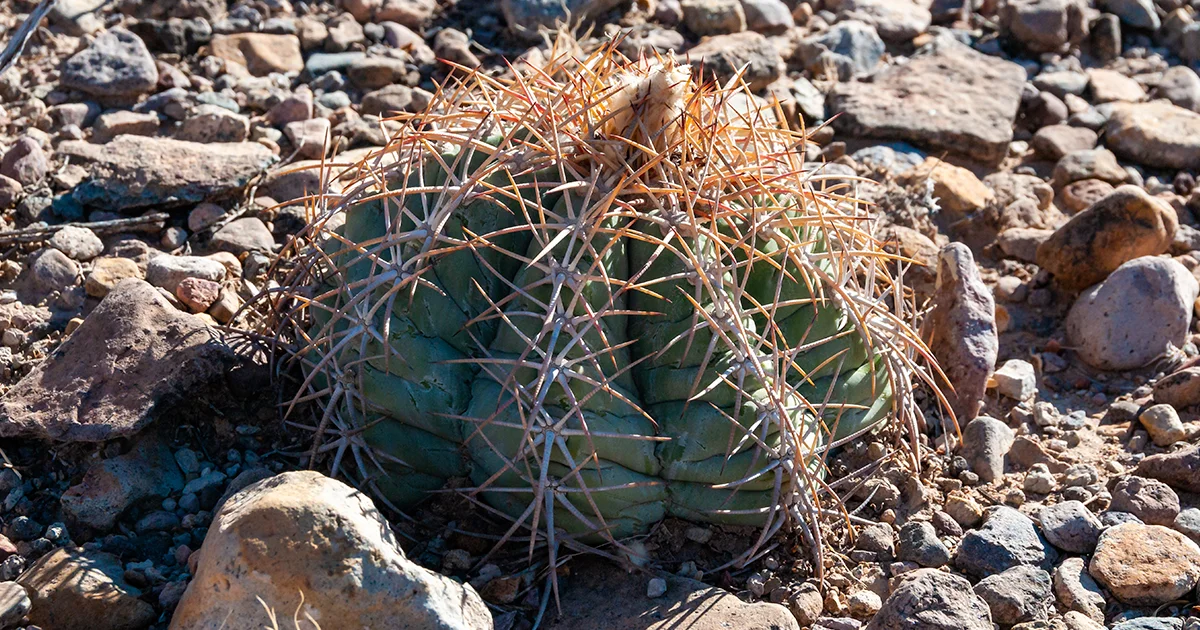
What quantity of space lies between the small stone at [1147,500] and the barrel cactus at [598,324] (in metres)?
0.87

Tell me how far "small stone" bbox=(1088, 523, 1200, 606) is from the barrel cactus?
77cm

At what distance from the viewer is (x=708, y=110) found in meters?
2.96

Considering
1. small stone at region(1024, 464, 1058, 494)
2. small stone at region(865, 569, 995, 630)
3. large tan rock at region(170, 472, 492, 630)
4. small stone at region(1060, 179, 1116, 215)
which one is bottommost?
small stone at region(1060, 179, 1116, 215)

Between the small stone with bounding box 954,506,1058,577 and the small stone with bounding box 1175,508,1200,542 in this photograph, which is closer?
the small stone with bounding box 954,506,1058,577

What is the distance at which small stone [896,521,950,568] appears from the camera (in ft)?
10.4

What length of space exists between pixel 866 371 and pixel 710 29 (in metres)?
3.33

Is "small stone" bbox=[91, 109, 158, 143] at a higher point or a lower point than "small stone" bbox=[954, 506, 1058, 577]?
higher

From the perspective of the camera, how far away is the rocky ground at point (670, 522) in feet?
9.43

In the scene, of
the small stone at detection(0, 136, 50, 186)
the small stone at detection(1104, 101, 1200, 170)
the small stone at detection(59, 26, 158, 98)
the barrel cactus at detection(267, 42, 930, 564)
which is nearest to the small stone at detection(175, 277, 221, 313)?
the barrel cactus at detection(267, 42, 930, 564)

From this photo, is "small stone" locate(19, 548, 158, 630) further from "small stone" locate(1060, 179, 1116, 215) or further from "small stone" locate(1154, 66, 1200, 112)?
"small stone" locate(1154, 66, 1200, 112)

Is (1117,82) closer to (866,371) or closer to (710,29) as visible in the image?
(710,29)

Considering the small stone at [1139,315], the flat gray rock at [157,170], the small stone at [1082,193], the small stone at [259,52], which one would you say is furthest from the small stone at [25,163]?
the small stone at [1082,193]

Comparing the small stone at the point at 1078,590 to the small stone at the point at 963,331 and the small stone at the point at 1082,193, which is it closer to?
the small stone at the point at 963,331

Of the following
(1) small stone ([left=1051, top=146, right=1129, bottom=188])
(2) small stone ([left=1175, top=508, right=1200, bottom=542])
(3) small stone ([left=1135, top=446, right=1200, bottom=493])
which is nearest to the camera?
(2) small stone ([left=1175, top=508, right=1200, bottom=542])
